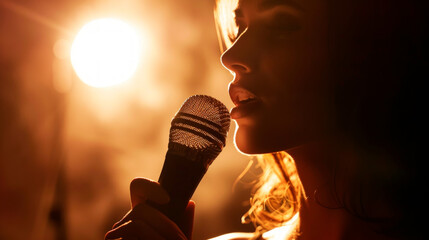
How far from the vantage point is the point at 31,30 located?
10.4 ft

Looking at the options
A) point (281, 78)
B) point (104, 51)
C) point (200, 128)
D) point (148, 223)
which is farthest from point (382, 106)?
point (104, 51)

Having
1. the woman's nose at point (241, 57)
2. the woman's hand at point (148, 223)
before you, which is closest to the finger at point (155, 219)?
the woman's hand at point (148, 223)

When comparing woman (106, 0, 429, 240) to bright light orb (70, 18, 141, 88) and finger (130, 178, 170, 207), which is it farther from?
bright light orb (70, 18, 141, 88)

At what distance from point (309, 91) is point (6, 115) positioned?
2917 millimetres

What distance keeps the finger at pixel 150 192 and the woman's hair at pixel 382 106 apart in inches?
25.0

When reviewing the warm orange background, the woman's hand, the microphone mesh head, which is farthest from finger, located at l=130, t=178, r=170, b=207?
the warm orange background

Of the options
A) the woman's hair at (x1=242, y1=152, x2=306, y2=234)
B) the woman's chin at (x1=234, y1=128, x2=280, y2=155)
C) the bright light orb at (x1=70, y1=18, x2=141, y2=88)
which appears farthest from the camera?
the bright light orb at (x1=70, y1=18, x2=141, y2=88)

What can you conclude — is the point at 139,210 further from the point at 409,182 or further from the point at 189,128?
the point at 409,182

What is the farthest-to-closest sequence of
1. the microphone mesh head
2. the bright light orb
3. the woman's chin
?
the bright light orb, the woman's chin, the microphone mesh head

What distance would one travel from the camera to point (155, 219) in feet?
2.74

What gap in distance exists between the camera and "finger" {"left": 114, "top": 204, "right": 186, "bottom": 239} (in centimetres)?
83

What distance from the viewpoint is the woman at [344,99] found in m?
1.11

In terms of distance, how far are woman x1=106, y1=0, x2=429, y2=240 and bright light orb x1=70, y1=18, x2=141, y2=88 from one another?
2126 mm

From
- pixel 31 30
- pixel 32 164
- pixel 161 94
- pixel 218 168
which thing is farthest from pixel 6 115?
pixel 218 168
